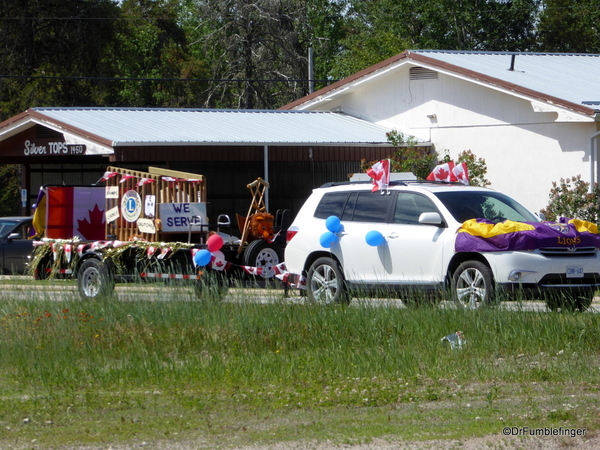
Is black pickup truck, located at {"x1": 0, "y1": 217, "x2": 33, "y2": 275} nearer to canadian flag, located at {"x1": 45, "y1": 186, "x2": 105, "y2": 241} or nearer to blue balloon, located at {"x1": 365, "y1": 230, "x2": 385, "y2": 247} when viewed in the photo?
canadian flag, located at {"x1": 45, "y1": 186, "x2": 105, "y2": 241}

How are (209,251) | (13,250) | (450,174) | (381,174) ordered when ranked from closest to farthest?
(381,174) < (209,251) < (450,174) < (13,250)

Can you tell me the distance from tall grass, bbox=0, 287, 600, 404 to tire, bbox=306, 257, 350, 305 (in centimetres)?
180

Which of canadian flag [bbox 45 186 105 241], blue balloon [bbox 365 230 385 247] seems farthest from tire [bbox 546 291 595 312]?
canadian flag [bbox 45 186 105 241]

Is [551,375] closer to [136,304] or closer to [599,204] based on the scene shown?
[136,304]

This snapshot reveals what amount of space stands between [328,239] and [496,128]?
35.6ft

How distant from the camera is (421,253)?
1339cm

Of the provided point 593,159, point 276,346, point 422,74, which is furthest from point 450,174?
point 422,74

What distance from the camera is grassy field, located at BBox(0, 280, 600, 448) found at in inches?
279

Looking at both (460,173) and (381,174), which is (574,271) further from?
(460,173)

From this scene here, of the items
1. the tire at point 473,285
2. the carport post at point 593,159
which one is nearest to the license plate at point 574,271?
the tire at point 473,285

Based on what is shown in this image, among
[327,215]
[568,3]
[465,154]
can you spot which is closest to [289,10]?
[568,3]

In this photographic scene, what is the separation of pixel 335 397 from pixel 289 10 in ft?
126

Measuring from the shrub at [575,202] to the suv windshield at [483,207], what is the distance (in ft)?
23.0

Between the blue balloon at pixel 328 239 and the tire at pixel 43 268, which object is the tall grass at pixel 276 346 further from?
the tire at pixel 43 268
